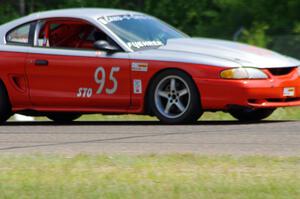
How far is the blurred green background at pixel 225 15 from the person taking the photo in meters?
28.9

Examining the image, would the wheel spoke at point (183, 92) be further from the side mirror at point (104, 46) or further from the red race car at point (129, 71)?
the side mirror at point (104, 46)

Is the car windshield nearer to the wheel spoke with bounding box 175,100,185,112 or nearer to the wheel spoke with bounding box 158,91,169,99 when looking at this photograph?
the wheel spoke with bounding box 158,91,169,99

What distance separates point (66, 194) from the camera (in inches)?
283

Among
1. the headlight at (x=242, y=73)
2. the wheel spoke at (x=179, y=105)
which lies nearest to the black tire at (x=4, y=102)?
the wheel spoke at (x=179, y=105)

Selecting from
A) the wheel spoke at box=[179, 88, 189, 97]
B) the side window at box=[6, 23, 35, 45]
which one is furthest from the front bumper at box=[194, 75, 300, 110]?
the side window at box=[6, 23, 35, 45]

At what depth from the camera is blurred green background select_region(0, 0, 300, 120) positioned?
28.9 meters

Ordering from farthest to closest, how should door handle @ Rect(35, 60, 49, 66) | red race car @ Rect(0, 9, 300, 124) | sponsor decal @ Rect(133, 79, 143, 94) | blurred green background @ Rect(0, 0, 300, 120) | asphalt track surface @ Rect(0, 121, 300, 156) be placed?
blurred green background @ Rect(0, 0, 300, 120) < door handle @ Rect(35, 60, 49, 66) < sponsor decal @ Rect(133, 79, 143, 94) < red race car @ Rect(0, 9, 300, 124) < asphalt track surface @ Rect(0, 121, 300, 156)

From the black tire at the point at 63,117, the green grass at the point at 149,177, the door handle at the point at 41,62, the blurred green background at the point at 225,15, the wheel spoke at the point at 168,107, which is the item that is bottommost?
the blurred green background at the point at 225,15

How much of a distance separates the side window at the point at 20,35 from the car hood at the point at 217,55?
1.54 m

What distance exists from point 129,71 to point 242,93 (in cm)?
132

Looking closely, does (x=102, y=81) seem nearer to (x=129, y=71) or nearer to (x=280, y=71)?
(x=129, y=71)

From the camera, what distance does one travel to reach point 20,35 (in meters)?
12.8

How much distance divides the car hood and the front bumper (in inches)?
7.4

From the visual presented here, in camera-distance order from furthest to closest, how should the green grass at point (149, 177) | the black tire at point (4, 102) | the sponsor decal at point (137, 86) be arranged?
the black tire at point (4, 102), the sponsor decal at point (137, 86), the green grass at point (149, 177)
